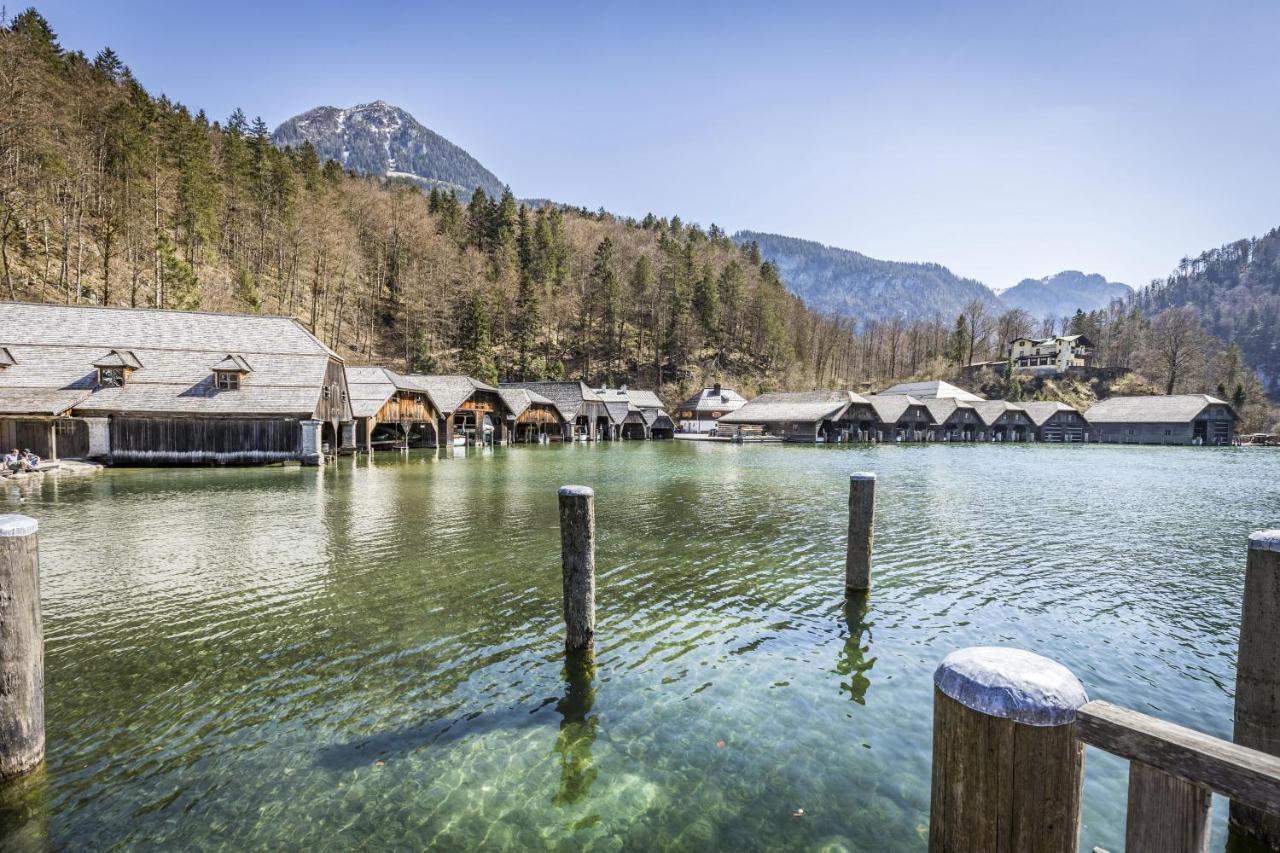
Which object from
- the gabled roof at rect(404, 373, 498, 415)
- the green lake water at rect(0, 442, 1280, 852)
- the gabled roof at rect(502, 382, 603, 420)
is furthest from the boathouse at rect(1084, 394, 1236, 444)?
the gabled roof at rect(404, 373, 498, 415)

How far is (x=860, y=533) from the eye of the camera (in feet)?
35.8

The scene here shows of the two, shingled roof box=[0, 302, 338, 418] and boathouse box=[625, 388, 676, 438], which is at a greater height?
shingled roof box=[0, 302, 338, 418]

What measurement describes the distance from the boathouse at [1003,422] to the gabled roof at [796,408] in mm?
21730

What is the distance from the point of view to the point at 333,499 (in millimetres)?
21266

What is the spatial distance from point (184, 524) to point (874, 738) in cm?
1808

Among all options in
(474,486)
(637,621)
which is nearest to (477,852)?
(637,621)

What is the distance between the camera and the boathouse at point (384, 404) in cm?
4228

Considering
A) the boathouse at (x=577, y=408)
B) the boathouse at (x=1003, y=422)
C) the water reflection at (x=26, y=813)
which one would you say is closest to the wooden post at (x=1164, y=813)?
the water reflection at (x=26, y=813)

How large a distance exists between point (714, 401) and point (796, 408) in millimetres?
16678

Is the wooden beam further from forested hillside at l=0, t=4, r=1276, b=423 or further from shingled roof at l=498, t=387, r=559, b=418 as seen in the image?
shingled roof at l=498, t=387, r=559, b=418

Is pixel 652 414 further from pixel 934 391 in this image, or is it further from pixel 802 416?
pixel 934 391

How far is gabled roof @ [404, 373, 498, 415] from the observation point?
52.0 metres

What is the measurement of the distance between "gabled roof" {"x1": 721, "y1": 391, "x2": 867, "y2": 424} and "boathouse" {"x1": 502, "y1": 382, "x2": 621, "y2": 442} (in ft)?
57.8

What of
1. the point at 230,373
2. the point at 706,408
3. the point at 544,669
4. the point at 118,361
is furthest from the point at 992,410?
the point at 118,361
